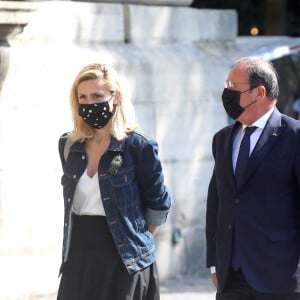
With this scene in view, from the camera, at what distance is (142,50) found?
29.8ft

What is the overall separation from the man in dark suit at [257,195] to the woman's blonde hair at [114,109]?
487mm

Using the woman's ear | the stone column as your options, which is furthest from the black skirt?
the stone column

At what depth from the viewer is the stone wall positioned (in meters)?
7.85

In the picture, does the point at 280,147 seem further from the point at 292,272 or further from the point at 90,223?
the point at 90,223

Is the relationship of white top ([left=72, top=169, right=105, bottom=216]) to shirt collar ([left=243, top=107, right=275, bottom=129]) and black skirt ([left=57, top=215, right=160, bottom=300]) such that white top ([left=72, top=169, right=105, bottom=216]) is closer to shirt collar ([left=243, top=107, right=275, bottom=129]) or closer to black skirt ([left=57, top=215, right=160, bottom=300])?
black skirt ([left=57, top=215, right=160, bottom=300])

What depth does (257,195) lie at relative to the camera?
17.5 ft

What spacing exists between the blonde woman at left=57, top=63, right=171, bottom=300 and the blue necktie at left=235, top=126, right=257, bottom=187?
393 millimetres

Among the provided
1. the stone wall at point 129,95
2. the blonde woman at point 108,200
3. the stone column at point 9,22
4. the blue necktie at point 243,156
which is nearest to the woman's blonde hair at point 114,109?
the blonde woman at point 108,200

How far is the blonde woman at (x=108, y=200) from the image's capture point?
17.7ft

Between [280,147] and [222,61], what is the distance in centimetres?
438

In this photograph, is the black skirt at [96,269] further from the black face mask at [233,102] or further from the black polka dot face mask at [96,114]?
the black face mask at [233,102]

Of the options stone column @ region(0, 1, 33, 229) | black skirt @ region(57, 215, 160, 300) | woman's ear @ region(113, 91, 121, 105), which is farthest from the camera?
stone column @ region(0, 1, 33, 229)

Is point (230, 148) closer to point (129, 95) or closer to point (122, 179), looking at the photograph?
point (122, 179)

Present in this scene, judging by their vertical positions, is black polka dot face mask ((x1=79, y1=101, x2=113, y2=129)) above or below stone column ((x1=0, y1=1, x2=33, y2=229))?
below
